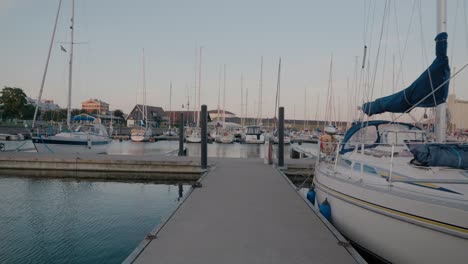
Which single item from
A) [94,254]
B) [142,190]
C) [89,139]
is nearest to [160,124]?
[89,139]

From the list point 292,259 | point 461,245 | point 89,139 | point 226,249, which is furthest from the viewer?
point 89,139

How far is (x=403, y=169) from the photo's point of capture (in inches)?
218

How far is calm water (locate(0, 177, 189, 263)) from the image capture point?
652 centimetres

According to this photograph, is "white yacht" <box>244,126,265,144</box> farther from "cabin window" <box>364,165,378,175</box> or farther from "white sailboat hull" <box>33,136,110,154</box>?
"cabin window" <box>364,165,378,175</box>

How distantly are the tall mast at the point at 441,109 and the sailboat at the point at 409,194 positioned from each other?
0.07 feet

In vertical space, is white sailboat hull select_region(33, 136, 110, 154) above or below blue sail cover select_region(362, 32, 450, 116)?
below

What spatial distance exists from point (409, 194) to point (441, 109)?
2.70m

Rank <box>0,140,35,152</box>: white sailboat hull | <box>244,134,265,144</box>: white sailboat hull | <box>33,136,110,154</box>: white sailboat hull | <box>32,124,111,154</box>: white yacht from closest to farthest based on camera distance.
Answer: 1. <box>33,136,110,154</box>: white sailboat hull
2. <box>32,124,111,154</box>: white yacht
3. <box>0,140,35,152</box>: white sailboat hull
4. <box>244,134,265,144</box>: white sailboat hull

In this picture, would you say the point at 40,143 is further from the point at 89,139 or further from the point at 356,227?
the point at 356,227

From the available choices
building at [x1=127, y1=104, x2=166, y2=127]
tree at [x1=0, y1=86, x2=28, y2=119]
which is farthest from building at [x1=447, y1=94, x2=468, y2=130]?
building at [x1=127, y1=104, x2=166, y2=127]

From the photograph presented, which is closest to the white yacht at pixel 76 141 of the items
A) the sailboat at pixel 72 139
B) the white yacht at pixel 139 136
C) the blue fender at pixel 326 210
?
the sailboat at pixel 72 139

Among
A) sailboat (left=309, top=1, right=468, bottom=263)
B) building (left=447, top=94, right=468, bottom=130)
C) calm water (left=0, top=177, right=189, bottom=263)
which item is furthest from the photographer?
building (left=447, top=94, right=468, bottom=130)

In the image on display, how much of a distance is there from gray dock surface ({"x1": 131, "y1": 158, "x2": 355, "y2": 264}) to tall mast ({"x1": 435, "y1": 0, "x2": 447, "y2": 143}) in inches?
117

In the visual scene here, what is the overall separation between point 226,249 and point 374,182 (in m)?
2.85
